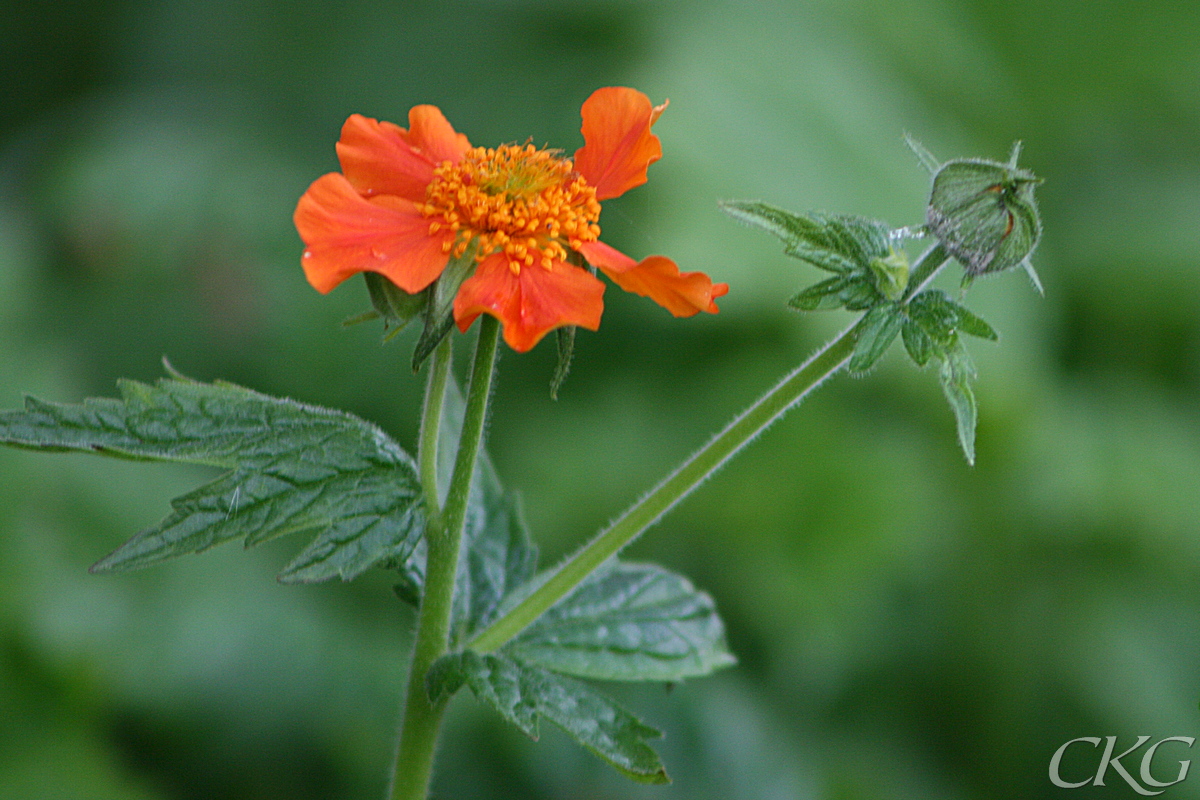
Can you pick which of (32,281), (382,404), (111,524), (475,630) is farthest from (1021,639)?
(32,281)

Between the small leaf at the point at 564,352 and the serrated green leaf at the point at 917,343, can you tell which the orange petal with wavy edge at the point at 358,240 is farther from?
the serrated green leaf at the point at 917,343

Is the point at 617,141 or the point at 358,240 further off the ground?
the point at 617,141

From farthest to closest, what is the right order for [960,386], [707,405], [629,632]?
[707,405] → [629,632] → [960,386]

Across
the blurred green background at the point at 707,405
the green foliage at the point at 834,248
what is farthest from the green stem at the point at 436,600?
the blurred green background at the point at 707,405

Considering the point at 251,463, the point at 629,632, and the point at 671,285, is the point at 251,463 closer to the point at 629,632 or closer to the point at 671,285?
the point at 671,285

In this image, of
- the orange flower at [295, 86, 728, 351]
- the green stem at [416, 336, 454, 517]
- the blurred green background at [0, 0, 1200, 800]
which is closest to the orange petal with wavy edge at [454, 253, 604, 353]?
the orange flower at [295, 86, 728, 351]

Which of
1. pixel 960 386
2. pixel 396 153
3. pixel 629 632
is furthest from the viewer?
pixel 629 632

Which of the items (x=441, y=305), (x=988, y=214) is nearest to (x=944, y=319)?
(x=988, y=214)
